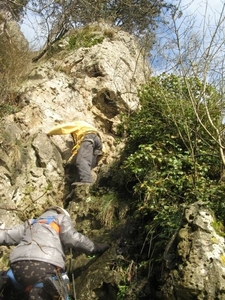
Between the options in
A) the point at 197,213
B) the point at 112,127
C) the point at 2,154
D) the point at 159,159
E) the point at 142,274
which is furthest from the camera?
the point at 112,127

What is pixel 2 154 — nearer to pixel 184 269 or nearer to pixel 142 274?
pixel 142 274

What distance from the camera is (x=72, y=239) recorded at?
494 centimetres

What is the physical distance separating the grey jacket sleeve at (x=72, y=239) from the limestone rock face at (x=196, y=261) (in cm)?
119

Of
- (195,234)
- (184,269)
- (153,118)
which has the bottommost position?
(184,269)

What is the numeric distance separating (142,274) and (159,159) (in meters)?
1.92

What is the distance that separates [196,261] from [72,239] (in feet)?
5.61

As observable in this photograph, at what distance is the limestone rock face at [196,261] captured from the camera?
377 cm

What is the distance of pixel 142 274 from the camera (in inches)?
188

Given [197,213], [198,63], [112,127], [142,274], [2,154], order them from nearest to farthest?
[197,213]
[142,274]
[198,63]
[2,154]
[112,127]

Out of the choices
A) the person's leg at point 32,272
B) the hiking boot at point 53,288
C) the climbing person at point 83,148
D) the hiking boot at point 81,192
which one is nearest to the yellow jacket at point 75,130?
the climbing person at point 83,148

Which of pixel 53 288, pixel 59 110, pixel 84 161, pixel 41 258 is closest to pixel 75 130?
pixel 84 161

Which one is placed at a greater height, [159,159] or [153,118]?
[153,118]

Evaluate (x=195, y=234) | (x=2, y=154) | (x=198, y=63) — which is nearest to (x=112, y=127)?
(x=2, y=154)

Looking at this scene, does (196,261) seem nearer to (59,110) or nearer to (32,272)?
(32,272)
